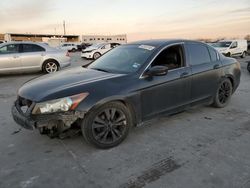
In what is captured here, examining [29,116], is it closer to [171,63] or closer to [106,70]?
[106,70]

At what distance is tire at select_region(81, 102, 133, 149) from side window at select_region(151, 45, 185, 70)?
3.68 ft

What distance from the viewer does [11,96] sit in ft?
21.8

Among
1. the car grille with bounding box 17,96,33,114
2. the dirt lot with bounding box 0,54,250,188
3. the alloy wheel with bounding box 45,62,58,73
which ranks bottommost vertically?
the dirt lot with bounding box 0,54,250,188

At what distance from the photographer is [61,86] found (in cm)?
327

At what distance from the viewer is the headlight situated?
3025 millimetres

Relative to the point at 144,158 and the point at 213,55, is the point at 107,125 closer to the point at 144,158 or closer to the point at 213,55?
the point at 144,158

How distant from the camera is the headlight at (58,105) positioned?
3025mm

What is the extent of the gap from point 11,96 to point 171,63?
187 inches

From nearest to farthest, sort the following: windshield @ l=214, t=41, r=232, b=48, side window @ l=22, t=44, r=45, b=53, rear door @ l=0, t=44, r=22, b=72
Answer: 1. rear door @ l=0, t=44, r=22, b=72
2. side window @ l=22, t=44, r=45, b=53
3. windshield @ l=214, t=41, r=232, b=48

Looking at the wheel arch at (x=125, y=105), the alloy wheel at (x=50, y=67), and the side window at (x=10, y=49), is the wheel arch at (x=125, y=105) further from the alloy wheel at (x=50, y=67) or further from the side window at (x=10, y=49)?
the side window at (x=10, y=49)

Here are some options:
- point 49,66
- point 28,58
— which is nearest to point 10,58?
point 28,58

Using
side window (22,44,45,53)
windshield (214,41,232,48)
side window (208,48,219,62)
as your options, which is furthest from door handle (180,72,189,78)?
windshield (214,41,232,48)

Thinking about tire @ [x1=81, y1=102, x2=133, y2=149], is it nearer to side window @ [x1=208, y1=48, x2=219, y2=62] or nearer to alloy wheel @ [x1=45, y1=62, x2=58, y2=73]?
side window @ [x1=208, y1=48, x2=219, y2=62]

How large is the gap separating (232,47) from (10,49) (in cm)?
1575
